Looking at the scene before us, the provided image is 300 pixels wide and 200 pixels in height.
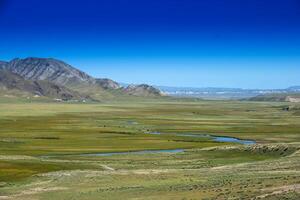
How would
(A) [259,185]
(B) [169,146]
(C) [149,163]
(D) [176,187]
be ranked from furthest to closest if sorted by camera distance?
(B) [169,146], (C) [149,163], (D) [176,187], (A) [259,185]

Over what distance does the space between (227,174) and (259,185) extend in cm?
1077

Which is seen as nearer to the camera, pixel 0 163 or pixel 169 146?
pixel 0 163

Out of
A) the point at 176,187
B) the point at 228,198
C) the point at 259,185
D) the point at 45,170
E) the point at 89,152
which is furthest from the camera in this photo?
the point at 89,152

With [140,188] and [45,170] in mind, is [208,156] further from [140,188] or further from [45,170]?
[140,188]

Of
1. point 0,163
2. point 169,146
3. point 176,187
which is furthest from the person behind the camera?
point 169,146

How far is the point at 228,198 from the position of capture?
32.1 m

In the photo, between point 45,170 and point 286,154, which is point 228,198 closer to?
point 45,170

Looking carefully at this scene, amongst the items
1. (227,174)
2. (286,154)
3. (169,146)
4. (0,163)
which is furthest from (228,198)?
(169,146)

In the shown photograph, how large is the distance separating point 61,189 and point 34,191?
2.23 metres

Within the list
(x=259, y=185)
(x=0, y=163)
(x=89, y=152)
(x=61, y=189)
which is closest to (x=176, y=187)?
(x=259, y=185)

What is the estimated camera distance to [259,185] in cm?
3612

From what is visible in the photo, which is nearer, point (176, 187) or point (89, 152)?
point (176, 187)

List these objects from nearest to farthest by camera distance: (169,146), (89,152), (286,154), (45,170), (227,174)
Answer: (227,174) → (45,170) → (286,154) → (89,152) → (169,146)

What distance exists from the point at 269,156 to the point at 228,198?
1613 inches
